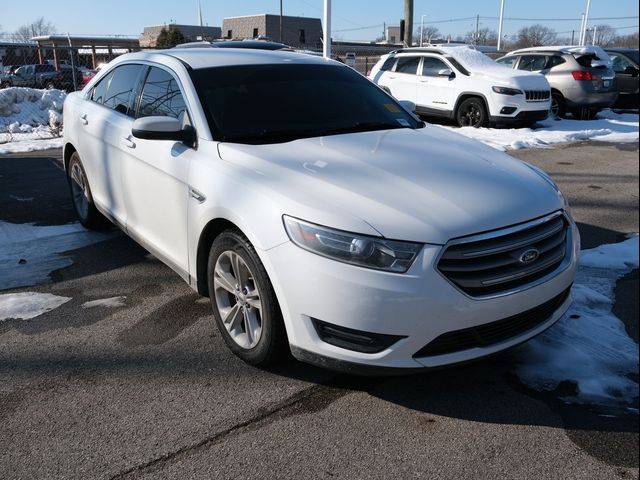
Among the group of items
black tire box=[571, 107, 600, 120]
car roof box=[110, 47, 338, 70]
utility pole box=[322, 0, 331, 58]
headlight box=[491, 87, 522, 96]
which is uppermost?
utility pole box=[322, 0, 331, 58]

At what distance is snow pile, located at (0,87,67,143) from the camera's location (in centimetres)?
1273

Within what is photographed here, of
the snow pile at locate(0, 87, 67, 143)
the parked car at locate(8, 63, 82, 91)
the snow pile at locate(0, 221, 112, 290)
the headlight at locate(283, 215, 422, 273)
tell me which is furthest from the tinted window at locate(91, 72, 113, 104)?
the parked car at locate(8, 63, 82, 91)

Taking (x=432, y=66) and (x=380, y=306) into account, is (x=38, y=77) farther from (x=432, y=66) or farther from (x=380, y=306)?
(x=380, y=306)

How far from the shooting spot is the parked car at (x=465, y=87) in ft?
39.5

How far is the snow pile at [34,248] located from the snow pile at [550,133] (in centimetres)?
747

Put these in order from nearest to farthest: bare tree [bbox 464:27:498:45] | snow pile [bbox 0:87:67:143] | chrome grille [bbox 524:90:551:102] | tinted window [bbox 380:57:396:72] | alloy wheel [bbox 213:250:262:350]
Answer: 1. alloy wheel [bbox 213:250:262:350]
2. chrome grille [bbox 524:90:551:102]
3. snow pile [bbox 0:87:67:143]
4. tinted window [bbox 380:57:396:72]
5. bare tree [bbox 464:27:498:45]

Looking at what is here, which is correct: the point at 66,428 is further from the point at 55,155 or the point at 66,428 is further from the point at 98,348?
the point at 55,155

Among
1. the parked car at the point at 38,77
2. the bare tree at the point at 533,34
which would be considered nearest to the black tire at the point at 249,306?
the parked car at the point at 38,77

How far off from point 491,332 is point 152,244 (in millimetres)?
2443

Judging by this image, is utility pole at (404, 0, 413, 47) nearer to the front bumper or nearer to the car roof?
the car roof

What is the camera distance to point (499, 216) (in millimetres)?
2707

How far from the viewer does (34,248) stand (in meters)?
5.24

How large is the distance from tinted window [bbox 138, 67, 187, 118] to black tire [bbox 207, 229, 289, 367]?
3.76 ft

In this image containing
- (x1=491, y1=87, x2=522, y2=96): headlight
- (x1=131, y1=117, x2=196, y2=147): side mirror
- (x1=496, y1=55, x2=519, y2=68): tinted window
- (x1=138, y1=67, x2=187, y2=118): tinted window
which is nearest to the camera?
(x1=131, y1=117, x2=196, y2=147): side mirror
